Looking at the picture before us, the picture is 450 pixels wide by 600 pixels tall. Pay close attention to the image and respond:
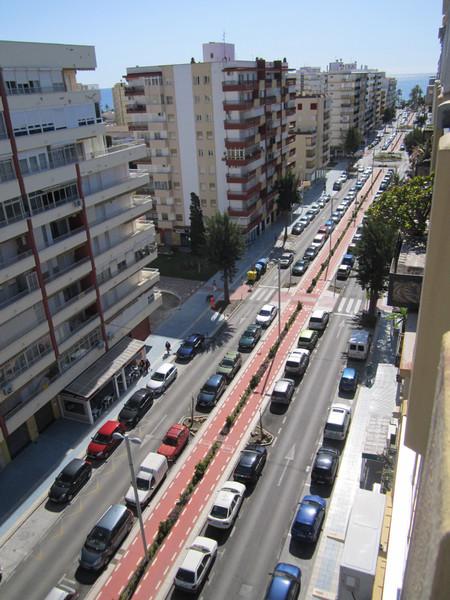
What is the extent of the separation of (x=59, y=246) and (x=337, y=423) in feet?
82.5

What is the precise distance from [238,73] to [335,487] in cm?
5866

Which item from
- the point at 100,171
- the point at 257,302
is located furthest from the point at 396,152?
the point at 100,171

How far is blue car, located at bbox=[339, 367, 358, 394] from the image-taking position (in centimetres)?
4338

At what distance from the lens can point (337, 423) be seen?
37.6m

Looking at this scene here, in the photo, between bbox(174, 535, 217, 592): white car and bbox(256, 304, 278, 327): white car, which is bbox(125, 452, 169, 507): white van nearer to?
bbox(174, 535, 217, 592): white car

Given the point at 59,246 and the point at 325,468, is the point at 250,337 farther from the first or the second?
the point at 59,246

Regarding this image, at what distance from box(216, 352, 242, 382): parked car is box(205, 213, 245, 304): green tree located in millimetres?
14689

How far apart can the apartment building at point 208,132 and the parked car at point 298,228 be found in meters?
6.28

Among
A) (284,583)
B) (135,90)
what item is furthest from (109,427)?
(135,90)

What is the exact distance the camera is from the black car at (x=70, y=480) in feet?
112

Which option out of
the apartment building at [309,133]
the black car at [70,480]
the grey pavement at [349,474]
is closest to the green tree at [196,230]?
the grey pavement at [349,474]

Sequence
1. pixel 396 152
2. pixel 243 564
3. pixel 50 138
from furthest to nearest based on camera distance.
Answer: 1. pixel 396 152
2. pixel 50 138
3. pixel 243 564

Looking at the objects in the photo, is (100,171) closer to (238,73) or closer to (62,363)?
(62,363)

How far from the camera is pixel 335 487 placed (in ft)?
110
